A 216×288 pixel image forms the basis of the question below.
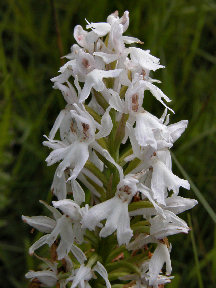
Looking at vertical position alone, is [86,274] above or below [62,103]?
below

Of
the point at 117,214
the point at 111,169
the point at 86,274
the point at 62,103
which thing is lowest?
the point at 86,274

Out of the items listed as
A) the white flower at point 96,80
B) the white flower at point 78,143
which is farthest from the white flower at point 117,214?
the white flower at point 96,80

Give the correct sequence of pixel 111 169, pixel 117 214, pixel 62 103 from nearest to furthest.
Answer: pixel 117 214, pixel 111 169, pixel 62 103

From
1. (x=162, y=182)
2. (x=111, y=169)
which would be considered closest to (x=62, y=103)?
(x=111, y=169)

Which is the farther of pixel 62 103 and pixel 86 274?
pixel 62 103

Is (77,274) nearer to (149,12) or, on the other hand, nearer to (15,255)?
(15,255)

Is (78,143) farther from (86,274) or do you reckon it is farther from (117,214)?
(86,274)

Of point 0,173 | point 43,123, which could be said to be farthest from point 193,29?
point 0,173
